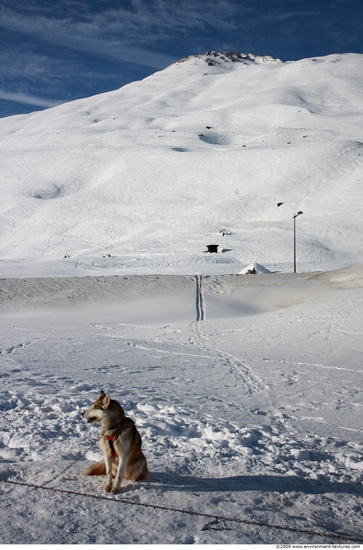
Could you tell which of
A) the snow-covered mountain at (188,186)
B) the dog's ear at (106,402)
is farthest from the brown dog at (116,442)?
the snow-covered mountain at (188,186)

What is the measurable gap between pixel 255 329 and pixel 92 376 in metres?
9.07

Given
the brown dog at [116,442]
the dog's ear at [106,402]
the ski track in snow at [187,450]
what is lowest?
the ski track in snow at [187,450]

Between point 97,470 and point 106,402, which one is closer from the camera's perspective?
point 106,402

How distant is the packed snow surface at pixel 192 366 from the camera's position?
15.2 feet

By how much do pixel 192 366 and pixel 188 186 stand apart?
7680 centimetres

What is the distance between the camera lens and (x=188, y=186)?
287 feet

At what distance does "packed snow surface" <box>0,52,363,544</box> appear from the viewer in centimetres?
463

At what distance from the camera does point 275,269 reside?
1937 inches

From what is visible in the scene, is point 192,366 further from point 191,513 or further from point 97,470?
point 191,513

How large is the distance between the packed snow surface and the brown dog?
0.17 m

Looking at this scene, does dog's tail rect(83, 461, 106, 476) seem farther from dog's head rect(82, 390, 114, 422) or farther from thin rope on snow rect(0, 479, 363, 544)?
dog's head rect(82, 390, 114, 422)

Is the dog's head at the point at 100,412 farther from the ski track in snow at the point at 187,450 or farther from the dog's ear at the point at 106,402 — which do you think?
the ski track in snow at the point at 187,450

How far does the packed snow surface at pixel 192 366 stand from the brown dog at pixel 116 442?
168 mm

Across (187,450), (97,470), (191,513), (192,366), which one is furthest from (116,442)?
(192,366)
